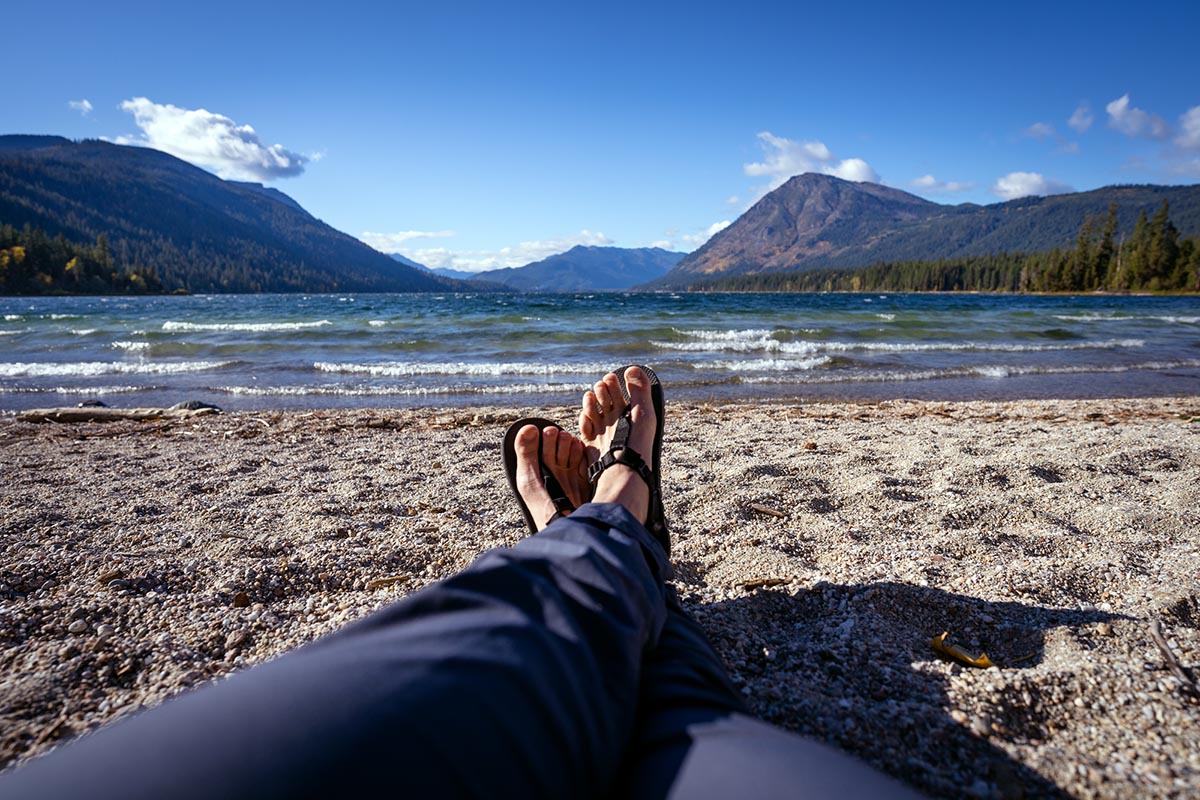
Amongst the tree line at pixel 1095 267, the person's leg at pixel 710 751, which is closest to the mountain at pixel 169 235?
the person's leg at pixel 710 751

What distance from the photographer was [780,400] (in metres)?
6.25

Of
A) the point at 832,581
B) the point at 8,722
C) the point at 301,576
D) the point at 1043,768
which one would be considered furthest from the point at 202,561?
the point at 1043,768

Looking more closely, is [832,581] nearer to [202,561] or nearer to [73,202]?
[202,561]

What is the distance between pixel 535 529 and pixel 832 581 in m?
1.03

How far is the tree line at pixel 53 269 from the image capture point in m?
55.9

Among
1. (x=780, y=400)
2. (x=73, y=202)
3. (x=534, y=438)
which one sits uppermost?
(x=73, y=202)

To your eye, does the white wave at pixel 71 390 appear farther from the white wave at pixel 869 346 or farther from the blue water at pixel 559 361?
the white wave at pixel 869 346

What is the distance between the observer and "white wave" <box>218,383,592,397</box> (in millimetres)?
6918

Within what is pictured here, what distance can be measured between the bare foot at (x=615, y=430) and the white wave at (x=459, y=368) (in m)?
5.34

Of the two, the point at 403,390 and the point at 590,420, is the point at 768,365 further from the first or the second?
the point at 590,420

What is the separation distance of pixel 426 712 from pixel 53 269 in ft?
264

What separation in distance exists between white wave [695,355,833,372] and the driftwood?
6283mm

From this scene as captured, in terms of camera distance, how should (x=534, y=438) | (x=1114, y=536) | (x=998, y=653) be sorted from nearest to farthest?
(x=998, y=653)
(x=1114, y=536)
(x=534, y=438)

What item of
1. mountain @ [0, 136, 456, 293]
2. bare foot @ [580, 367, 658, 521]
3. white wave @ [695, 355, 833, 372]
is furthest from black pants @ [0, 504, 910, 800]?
mountain @ [0, 136, 456, 293]
